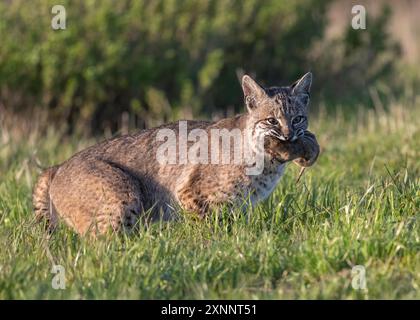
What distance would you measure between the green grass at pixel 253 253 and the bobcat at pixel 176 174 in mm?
208

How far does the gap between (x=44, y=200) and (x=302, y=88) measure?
88.0 inches

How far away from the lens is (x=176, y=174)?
7.06 m

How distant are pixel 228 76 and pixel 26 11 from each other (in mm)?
3149

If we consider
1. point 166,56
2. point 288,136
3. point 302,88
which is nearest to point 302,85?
point 302,88

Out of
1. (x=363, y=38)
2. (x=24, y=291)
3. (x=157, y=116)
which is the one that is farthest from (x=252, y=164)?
(x=363, y=38)

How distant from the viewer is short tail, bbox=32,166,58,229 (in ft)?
23.1

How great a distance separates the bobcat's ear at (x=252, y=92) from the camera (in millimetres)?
6922

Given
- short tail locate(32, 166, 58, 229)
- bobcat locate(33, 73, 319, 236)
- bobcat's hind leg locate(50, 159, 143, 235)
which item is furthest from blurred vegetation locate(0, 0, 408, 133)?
bobcat's hind leg locate(50, 159, 143, 235)

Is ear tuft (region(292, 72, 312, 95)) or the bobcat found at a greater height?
ear tuft (region(292, 72, 312, 95))

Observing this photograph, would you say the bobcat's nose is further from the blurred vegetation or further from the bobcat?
the blurred vegetation

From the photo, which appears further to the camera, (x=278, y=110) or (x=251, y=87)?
(x=251, y=87)

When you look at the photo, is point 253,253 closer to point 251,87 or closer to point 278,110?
point 278,110

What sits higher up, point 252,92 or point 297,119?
point 252,92

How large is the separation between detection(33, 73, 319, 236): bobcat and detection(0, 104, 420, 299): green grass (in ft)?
0.68
